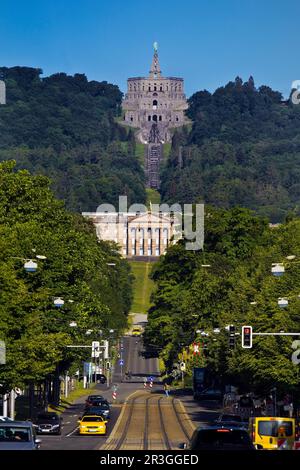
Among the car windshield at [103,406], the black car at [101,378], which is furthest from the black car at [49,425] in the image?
the black car at [101,378]

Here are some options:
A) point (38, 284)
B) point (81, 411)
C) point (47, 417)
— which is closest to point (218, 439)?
point (47, 417)

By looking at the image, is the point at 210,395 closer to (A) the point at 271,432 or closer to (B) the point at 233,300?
(B) the point at 233,300

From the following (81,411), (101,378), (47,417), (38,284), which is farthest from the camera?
(101,378)

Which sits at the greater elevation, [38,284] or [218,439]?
[38,284]

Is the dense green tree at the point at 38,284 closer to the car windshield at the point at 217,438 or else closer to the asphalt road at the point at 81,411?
the asphalt road at the point at 81,411

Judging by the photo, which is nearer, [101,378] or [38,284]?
[38,284]
